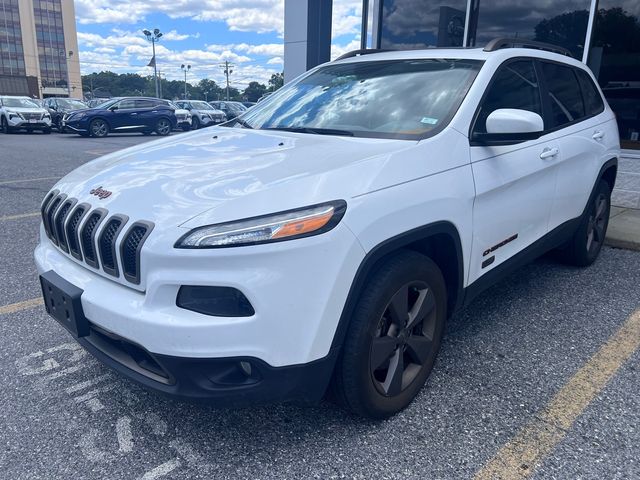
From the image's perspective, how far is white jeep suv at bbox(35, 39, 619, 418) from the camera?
1.84 m

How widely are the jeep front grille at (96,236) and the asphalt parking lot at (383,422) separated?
701 millimetres

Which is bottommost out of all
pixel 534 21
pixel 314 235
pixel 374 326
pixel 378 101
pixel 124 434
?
pixel 124 434

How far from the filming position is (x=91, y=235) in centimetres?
212

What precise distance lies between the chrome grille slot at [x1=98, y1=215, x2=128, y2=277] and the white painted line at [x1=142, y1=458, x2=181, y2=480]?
2.54ft

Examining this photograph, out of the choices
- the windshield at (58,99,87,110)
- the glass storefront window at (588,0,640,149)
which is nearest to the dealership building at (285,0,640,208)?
the glass storefront window at (588,0,640,149)

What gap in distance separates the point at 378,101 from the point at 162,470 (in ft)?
6.81

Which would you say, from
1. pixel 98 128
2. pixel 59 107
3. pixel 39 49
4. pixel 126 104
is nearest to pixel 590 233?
pixel 98 128

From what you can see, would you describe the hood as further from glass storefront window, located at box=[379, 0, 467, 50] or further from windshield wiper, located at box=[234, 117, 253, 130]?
glass storefront window, located at box=[379, 0, 467, 50]

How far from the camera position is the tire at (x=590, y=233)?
4160mm

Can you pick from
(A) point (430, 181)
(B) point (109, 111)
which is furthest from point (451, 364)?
(B) point (109, 111)

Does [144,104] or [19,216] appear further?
[144,104]

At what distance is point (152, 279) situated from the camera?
1.87 m

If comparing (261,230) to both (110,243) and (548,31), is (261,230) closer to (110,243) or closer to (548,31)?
(110,243)

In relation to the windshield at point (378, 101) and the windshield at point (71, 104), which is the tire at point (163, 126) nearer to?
the windshield at point (71, 104)
